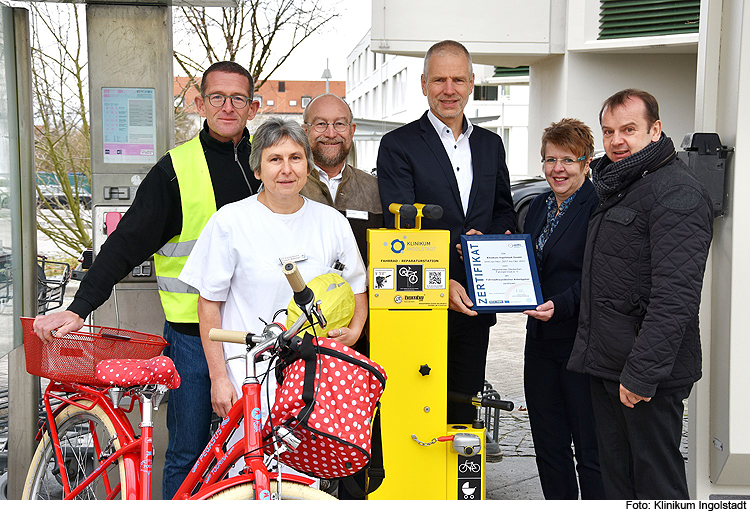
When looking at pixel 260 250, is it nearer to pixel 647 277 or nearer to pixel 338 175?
pixel 338 175

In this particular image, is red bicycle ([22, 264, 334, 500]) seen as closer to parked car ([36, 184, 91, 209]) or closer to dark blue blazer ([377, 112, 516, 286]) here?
dark blue blazer ([377, 112, 516, 286])

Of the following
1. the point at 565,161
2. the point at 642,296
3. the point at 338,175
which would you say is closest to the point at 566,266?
the point at 565,161

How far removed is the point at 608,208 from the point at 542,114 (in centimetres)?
1057

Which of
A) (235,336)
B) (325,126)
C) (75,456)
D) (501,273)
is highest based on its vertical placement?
(325,126)

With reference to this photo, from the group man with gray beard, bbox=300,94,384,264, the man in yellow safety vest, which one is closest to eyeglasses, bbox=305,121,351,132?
man with gray beard, bbox=300,94,384,264

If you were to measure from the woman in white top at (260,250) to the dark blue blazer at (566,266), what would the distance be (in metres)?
1.08

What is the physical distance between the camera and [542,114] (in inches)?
516

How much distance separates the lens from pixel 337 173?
3.79 m

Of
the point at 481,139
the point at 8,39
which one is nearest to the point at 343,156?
the point at 481,139

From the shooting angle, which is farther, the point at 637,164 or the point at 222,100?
the point at 222,100

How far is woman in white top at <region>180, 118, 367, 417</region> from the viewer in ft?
9.43

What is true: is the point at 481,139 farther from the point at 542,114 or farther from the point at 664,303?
the point at 542,114

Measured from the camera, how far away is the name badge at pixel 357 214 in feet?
12.2

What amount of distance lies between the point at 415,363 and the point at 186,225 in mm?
1191
